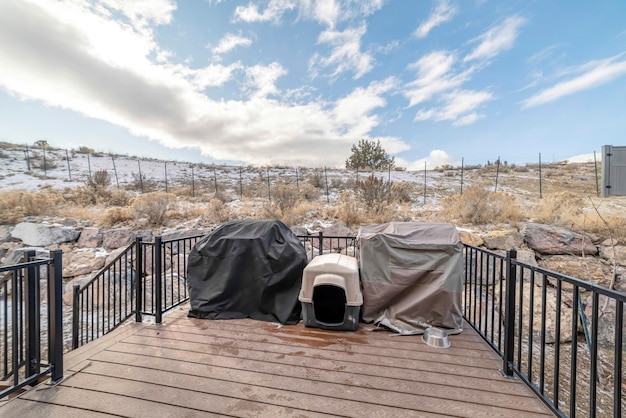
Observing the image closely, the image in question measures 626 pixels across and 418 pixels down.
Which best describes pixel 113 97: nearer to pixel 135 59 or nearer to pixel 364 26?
pixel 135 59

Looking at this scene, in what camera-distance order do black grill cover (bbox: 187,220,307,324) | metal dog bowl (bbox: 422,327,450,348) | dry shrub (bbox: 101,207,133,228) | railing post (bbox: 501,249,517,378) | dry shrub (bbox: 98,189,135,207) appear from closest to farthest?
railing post (bbox: 501,249,517,378) < metal dog bowl (bbox: 422,327,450,348) < black grill cover (bbox: 187,220,307,324) < dry shrub (bbox: 101,207,133,228) < dry shrub (bbox: 98,189,135,207)

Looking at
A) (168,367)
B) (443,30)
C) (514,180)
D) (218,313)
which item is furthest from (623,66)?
(168,367)

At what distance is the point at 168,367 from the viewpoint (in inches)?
83.8

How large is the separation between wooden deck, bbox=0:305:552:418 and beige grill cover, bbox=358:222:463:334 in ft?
0.70

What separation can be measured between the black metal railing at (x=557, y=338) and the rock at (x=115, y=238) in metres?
8.64

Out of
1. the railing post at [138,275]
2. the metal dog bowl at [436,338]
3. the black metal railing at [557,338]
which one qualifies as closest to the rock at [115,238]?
the railing post at [138,275]

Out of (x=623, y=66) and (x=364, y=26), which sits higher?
(x=364, y=26)

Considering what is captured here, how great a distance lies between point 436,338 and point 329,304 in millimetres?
1186

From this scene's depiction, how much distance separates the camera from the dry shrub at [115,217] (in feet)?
27.0

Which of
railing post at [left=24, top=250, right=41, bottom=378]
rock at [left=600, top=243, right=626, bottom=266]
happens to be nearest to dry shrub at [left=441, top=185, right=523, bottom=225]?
rock at [left=600, top=243, right=626, bottom=266]

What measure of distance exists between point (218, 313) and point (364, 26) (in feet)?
27.0

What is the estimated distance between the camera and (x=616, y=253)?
5559 millimetres

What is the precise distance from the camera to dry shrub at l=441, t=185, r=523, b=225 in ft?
24.6

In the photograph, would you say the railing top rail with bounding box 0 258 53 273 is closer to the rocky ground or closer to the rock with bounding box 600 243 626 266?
the rocky ground
